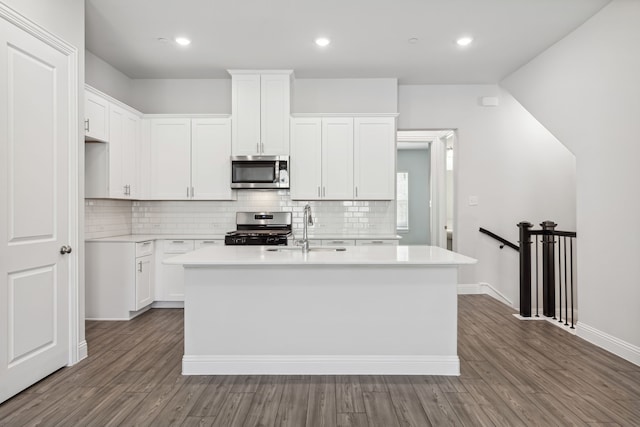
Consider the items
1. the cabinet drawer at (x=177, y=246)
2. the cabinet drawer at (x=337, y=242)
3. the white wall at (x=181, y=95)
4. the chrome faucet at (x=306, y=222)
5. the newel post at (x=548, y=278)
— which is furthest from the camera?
the white wall at (x=181, y=95)

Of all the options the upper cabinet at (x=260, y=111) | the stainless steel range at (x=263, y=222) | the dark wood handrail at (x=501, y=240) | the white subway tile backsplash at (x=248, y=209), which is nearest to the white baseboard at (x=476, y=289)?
the dark wood handrail at (x=501, y=240)

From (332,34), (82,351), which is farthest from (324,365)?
(332,34)

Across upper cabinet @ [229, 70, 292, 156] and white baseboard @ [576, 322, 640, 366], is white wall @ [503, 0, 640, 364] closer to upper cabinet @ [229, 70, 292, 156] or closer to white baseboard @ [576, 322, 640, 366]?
white baseboard @ [576, 322, 640, 366]

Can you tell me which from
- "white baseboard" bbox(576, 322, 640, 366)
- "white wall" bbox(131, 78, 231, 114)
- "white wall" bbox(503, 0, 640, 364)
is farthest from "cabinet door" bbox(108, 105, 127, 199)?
"white baseboard" bbox(576, 322, 640, 366)

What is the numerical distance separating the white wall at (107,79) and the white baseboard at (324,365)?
3.44 meters

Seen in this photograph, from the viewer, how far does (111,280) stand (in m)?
4.13

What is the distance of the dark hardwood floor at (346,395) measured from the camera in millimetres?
2197

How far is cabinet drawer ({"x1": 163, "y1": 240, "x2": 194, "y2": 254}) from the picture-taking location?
463cm

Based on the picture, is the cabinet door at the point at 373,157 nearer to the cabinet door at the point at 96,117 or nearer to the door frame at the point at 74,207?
the cabinet door at the point at 96,117

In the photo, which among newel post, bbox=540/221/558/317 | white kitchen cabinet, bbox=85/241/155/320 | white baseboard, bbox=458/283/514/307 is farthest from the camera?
white baseboard, bbox=458/283/514/307

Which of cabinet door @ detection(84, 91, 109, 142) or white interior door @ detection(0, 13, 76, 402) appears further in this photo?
cabinet door @ detection(84, 91, 109, 142)

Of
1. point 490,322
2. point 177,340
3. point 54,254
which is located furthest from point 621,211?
point 54,254

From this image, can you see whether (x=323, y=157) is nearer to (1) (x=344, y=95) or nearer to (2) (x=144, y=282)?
(1) (x=344, y=95)

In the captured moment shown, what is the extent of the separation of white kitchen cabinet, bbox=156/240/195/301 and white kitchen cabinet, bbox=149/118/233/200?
2.00ft
